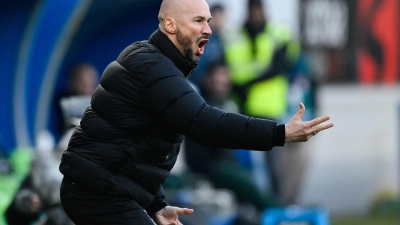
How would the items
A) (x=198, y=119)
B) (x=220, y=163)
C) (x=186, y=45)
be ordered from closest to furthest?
(x=198, y=119), (x=186, y=45), (x=220, y=163)

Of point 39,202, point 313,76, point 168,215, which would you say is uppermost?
point 313,76

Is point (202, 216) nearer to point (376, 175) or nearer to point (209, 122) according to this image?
point (209, 122)

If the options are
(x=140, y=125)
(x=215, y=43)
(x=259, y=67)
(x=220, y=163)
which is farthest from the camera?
(x=259, y=67)

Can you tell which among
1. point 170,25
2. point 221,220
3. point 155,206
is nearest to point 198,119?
point 170,25

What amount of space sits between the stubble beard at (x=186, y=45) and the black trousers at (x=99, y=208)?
2.37 feet

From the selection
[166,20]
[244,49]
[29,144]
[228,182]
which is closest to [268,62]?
[244,49]

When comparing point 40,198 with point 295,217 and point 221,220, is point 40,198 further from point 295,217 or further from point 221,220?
point 221,220

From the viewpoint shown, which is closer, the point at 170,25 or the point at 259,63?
the point at 170,25

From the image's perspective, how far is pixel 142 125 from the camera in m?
4.93

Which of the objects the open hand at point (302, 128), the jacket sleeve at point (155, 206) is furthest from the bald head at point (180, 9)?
the jacket sleeve at point (155, 206)

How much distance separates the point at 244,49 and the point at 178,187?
2.11m

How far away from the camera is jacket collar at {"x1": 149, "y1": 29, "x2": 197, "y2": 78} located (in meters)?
5.01

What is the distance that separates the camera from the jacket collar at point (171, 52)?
501 cm

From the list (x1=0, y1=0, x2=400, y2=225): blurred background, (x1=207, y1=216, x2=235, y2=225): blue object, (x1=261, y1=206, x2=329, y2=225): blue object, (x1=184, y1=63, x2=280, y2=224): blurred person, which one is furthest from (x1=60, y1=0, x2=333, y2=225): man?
(x1=0, y1=0, x2=400, y2=225): blurred background
